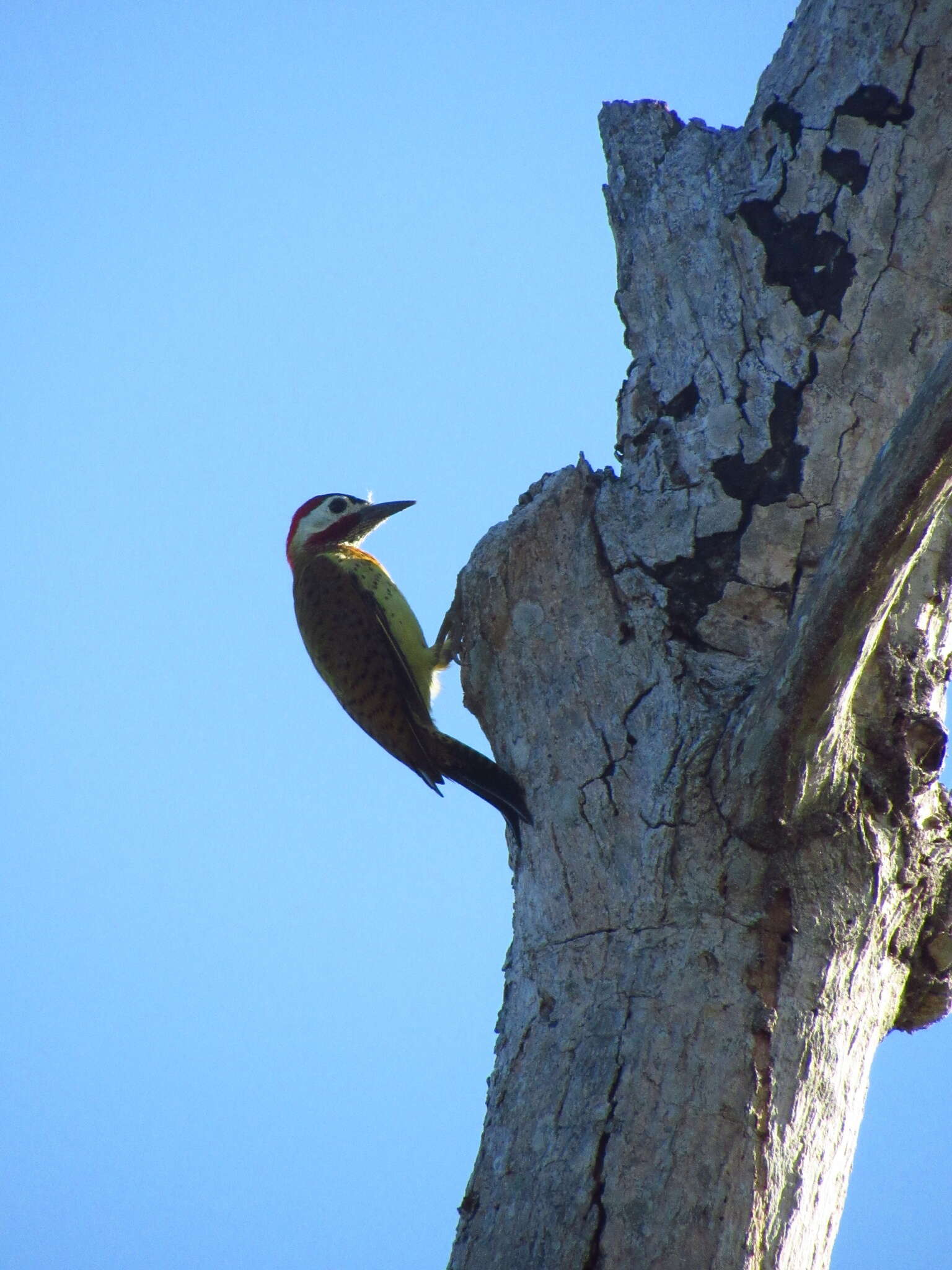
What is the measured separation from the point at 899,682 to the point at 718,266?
111 centimetres

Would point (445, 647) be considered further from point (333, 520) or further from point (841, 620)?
point (841, 620)

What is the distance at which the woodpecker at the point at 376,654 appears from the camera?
3891 mm

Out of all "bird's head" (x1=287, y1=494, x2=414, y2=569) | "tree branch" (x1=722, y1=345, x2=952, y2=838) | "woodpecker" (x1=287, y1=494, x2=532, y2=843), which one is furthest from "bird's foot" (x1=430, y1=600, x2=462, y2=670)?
"tree branch" (x1=722, y1=345, x2=952, y2=838)

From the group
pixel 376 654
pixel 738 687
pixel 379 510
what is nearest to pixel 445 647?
pixel 376 654

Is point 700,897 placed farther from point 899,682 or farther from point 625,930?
point 899,682

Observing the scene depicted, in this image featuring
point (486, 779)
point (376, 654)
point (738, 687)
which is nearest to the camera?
point (738, 687)

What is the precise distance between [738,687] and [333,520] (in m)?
3.34

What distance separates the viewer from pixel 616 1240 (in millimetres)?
1904

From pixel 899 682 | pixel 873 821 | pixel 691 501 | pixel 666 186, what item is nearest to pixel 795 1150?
pixel 873 821

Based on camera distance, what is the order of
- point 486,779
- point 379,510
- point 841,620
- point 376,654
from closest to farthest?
point 841,620 → point 486,779 → point 376,654 → point 379,510

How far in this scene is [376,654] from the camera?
14.1 ft

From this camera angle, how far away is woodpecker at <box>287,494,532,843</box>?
3.89 meters

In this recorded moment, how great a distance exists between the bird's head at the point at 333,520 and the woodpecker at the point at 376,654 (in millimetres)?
89

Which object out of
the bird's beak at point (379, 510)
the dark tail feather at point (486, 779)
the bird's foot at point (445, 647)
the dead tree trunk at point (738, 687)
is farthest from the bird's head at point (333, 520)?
the dead tree trunk at point (738, 687)
